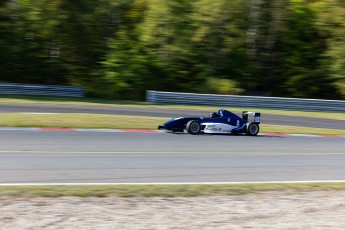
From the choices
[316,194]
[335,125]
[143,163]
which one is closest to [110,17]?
[335,125]

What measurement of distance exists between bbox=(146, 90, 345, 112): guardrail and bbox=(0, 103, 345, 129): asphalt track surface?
3497 millimetres

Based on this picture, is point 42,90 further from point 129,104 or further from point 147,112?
point 147,112

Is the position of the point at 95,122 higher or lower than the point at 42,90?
lower

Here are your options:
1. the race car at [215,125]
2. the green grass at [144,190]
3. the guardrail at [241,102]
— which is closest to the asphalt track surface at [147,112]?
the guardrail at [241,102]

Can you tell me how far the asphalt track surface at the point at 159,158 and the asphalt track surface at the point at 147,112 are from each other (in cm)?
561

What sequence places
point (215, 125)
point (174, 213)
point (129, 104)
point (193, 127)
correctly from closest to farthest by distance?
point (174, 213), point (193, 127), point (215, 125), point (129, 104)

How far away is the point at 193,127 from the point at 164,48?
54.6ft

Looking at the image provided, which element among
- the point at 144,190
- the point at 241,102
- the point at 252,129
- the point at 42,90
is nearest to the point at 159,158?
the point at 144,190

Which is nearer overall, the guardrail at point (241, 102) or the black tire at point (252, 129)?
the black tire at point (252, 129)

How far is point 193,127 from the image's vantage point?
16922mm

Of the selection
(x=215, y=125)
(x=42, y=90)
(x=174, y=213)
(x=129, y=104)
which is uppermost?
(x=42, y=90)

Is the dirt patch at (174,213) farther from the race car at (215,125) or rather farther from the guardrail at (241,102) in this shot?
the guardrail at (241,102)

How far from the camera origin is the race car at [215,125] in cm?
1689

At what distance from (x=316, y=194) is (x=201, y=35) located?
976 inches
